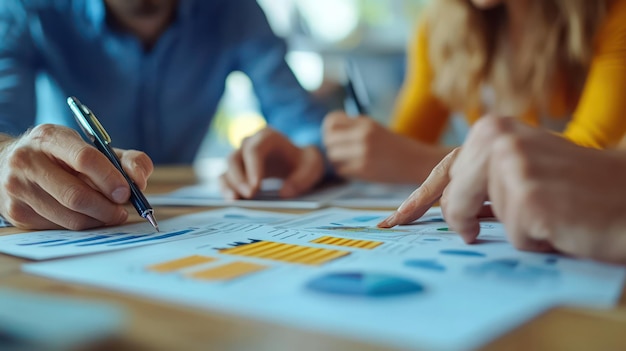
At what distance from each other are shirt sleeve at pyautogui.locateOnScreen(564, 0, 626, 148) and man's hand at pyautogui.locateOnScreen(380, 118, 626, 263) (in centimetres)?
51

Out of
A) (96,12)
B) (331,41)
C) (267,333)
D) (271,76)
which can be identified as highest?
(331,41)

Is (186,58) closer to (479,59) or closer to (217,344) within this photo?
(479,59)

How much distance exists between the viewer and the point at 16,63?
2.91 feet

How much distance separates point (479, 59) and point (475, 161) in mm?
837

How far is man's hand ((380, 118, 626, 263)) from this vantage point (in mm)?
309

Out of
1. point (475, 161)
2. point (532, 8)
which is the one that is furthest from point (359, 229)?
point (532, 8)

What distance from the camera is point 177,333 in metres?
0.23

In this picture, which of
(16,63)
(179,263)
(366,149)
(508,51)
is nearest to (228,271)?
(179,263)

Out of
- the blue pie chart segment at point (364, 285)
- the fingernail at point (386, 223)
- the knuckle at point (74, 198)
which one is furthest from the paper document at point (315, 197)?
the blue pie chart segment at point (364, 285)

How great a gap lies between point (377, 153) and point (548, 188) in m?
0.49

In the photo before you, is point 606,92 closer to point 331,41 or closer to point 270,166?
point 270,166

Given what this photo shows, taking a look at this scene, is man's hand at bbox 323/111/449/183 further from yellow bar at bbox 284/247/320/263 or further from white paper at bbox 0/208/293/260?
yellow bar at bbox 284/247/320/263

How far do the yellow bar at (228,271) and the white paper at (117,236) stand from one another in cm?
11

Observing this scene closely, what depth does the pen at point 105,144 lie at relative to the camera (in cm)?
47
